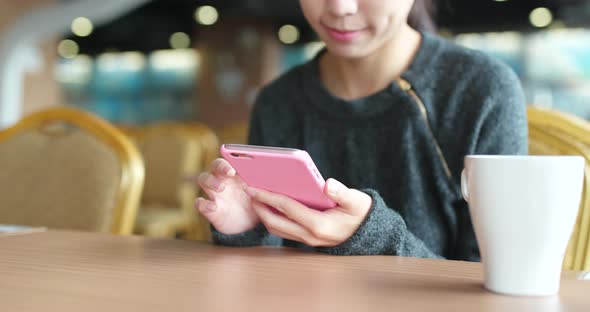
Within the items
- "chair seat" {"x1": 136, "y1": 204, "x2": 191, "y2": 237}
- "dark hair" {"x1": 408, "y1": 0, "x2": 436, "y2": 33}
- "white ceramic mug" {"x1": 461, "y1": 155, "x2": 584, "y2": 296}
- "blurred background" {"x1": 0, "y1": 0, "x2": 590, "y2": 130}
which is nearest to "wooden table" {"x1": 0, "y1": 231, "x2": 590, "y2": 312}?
"white ceramic mug" {"x1": 461, "y1": 155, "x2": 584, "y2": 296}

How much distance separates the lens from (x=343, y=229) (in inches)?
30.6

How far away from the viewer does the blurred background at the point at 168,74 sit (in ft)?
4.68

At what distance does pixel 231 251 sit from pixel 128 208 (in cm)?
56

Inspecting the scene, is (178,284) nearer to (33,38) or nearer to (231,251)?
(231,251)

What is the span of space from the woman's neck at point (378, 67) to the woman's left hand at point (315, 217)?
17.4 inches

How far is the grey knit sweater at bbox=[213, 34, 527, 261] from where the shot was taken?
1.08 m

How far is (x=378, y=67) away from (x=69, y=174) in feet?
2.24

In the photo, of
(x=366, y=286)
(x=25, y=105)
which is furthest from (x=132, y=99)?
(x=366, y=286)

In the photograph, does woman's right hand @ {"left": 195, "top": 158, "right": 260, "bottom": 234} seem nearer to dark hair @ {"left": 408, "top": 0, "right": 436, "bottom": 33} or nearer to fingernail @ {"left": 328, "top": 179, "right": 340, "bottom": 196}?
fingernail @ {"left": 328, "top": 179, "right": 340, "bottom": 196}

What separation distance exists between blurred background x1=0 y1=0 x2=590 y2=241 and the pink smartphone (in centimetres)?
50

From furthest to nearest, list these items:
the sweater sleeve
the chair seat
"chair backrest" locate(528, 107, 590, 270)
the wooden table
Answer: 1. the chair seat
2. "chair backrest" locate(528, 107, 590, 270)
3. the sweater sleeve
4. the wooden table

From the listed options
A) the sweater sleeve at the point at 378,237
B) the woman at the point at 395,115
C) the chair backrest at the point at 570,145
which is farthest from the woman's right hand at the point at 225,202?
the chair backrest at the point at 570,145

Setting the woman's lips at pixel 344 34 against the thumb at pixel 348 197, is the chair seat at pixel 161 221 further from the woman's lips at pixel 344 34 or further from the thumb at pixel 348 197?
the thumb at pixel 348 197

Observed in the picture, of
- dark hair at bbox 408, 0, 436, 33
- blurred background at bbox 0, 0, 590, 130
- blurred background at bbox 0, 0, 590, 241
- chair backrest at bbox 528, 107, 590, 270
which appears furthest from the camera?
blurred background at bbox 0, 0, 590, 130
